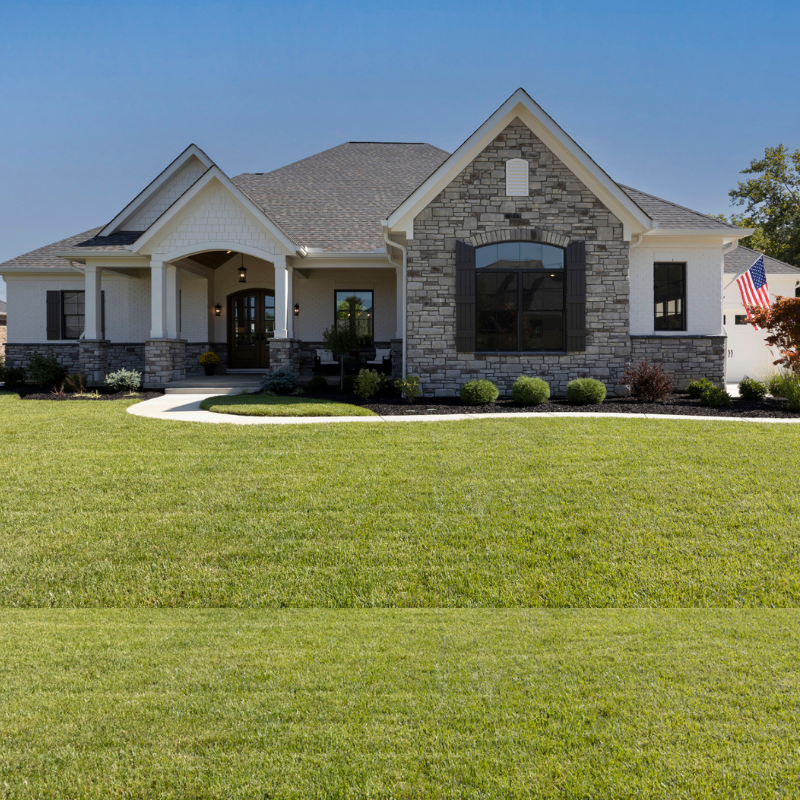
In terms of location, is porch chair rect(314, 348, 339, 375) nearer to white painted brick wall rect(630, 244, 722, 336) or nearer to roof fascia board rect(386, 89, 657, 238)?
roof fascia board rect(386, 89, 657, 238)

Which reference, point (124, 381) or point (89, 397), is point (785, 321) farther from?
point (89, 397)

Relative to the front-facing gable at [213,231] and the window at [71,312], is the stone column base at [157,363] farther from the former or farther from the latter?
the window at [71,312]

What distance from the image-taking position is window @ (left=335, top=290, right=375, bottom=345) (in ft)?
55.8

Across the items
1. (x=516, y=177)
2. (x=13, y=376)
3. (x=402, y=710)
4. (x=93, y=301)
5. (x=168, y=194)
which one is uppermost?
(x=168, y=194)

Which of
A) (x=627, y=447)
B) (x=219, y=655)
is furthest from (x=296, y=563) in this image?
(x=627, y=447)

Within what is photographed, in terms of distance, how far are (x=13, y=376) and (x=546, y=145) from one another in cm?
1436

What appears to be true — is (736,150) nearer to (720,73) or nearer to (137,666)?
(720,73)

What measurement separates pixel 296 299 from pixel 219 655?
1440 cm

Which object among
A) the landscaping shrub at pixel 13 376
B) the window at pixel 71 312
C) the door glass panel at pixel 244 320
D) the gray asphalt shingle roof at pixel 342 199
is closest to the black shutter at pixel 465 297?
the gray asphalt shingle roof at pixel 342 199

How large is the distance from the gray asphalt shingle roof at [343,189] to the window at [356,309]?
1950 mm

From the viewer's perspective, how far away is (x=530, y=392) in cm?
1071

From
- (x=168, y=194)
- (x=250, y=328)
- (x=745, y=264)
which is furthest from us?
(x=745, y=264)

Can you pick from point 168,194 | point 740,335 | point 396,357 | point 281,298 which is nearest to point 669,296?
point 396,357

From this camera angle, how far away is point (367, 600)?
4609mm
